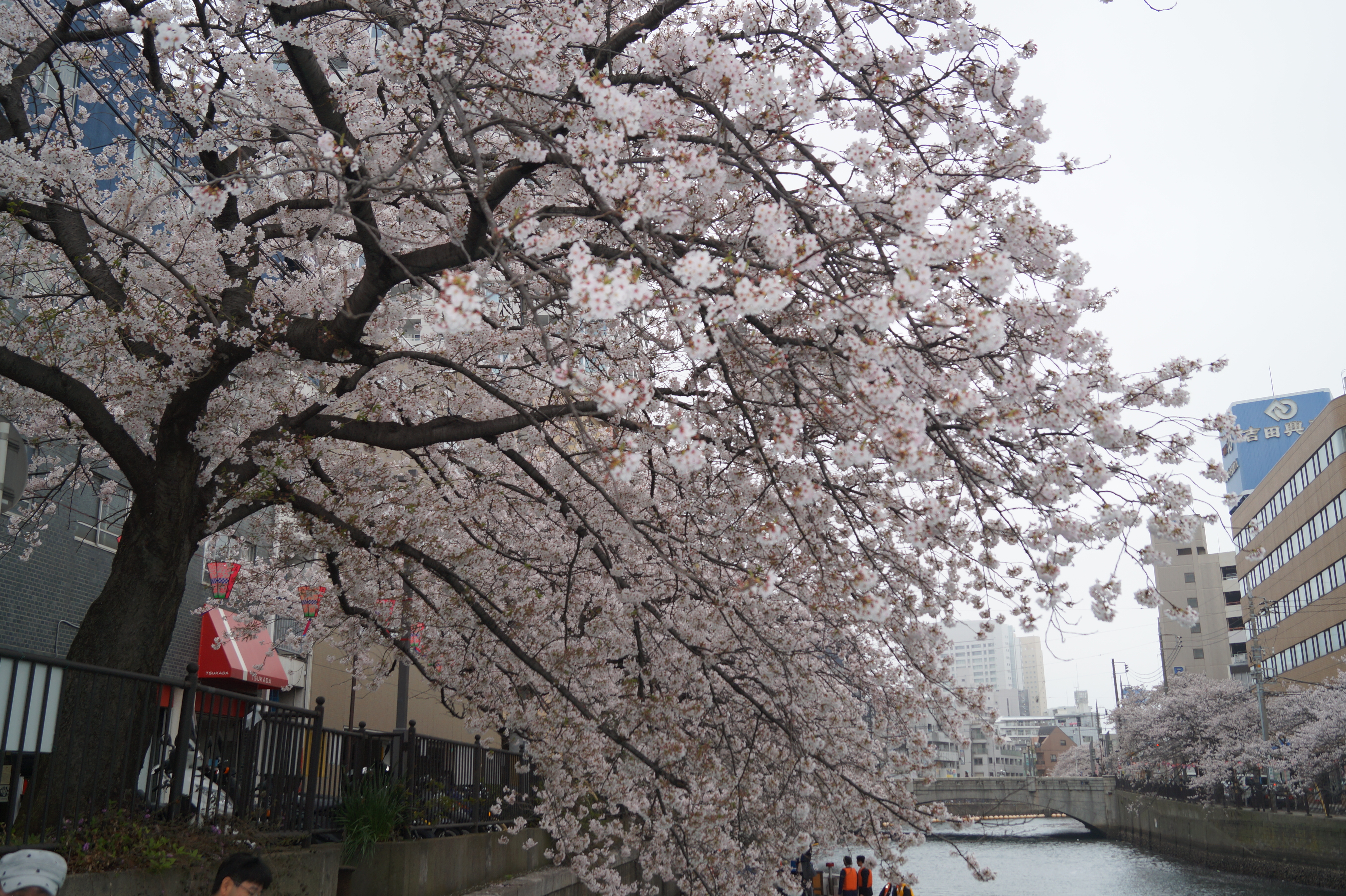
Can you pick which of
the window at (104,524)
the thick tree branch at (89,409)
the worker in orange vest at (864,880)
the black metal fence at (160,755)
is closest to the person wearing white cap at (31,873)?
the black metal fence at (160,755)

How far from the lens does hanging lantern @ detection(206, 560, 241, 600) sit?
571 inches

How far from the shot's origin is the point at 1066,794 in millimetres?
63562

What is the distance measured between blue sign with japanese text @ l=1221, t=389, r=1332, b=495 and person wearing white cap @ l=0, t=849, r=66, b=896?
7676 cm

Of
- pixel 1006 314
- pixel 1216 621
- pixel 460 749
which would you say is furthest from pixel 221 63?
pixel 1216 621

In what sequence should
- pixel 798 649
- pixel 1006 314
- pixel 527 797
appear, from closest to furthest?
pixel 1006 314
pixel 798 649
pixel 527 797

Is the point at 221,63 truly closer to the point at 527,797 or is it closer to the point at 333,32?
the point at 333,32

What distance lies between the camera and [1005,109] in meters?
6.11

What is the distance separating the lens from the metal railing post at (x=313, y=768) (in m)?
7.76

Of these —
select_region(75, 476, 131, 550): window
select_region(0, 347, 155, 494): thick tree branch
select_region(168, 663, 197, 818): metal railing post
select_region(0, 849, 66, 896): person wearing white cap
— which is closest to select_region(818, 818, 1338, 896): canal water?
select_region(75, 476, 131, 550): window

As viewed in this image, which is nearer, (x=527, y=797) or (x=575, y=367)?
(x=575, y=367)

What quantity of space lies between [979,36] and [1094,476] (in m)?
3.01

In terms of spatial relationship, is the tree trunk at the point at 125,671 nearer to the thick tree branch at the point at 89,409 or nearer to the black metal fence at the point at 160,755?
the black metal fence at the point at 160,755

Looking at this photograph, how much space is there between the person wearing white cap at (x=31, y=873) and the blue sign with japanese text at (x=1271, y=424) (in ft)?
252

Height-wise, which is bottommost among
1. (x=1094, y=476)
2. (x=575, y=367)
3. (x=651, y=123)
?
(x=1094, y=476)
